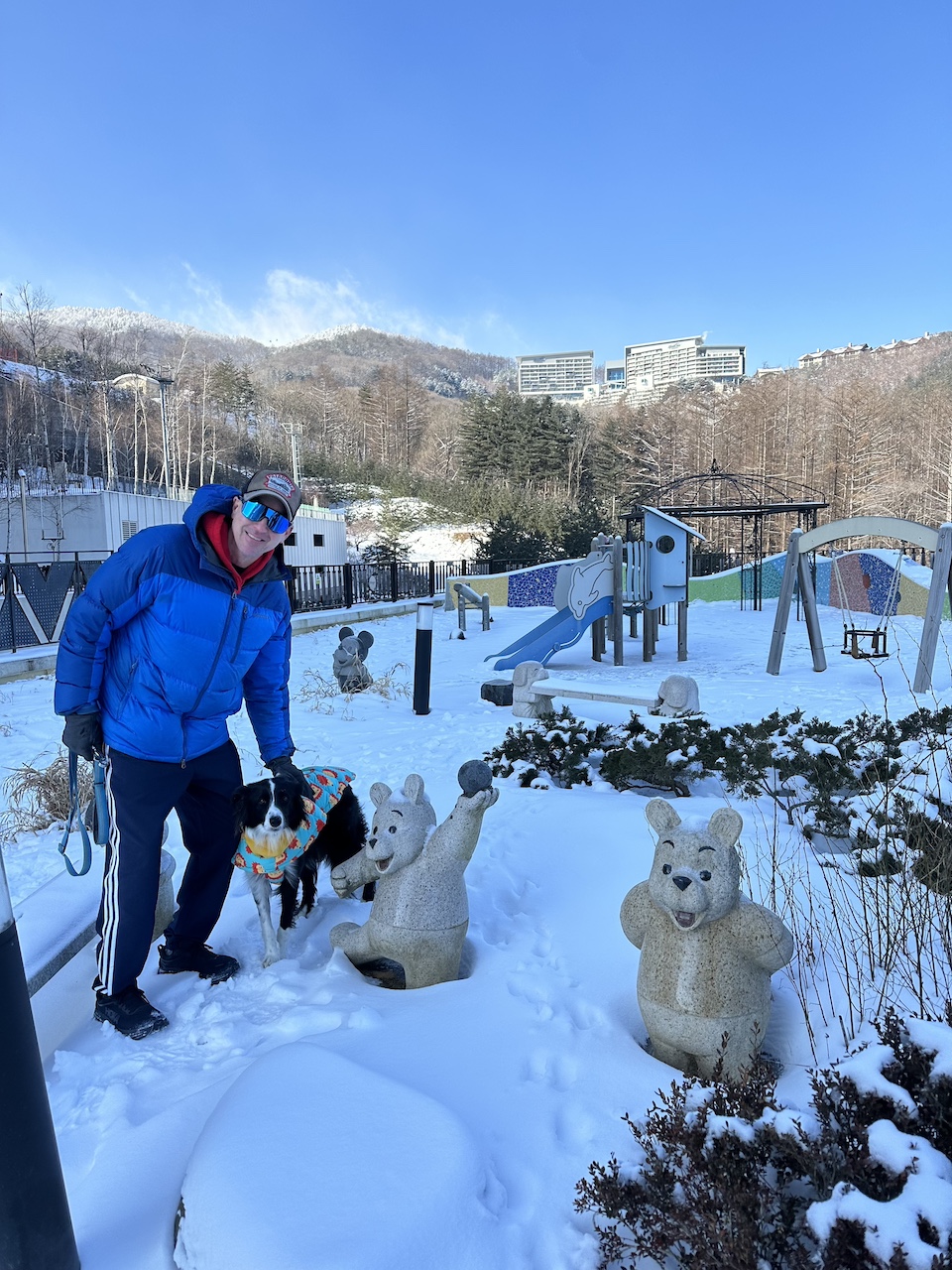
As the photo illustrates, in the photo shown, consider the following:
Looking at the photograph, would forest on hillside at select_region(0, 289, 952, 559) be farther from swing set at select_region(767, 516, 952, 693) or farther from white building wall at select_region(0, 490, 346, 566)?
swing set at select_region(767, 516, 952, 693)

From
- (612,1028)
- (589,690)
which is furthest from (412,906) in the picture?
(589,690)

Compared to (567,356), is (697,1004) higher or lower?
lower

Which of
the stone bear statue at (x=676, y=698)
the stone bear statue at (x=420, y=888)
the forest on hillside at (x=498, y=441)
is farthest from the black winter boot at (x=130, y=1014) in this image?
the forest on hillside at (x=498, y=441)

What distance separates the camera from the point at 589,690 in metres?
6.45

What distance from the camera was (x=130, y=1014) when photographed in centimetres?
241

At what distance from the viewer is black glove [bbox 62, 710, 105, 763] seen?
2.37 m

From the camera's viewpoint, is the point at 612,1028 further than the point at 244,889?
No

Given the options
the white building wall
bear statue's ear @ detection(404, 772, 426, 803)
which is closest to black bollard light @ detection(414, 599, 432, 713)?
bear statue's ear @ detection(404, 772, 426, 803)

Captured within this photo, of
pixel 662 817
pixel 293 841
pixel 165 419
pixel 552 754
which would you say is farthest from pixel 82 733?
pixel 165 419

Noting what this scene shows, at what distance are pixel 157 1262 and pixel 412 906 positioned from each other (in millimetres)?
1184

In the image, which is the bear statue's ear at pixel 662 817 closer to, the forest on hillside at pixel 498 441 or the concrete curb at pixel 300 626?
the concrete curb at pixel 300 626

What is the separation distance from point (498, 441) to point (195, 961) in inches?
1817

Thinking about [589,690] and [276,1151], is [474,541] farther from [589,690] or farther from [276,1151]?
[276,1151]

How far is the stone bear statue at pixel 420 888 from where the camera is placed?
8.47ft
